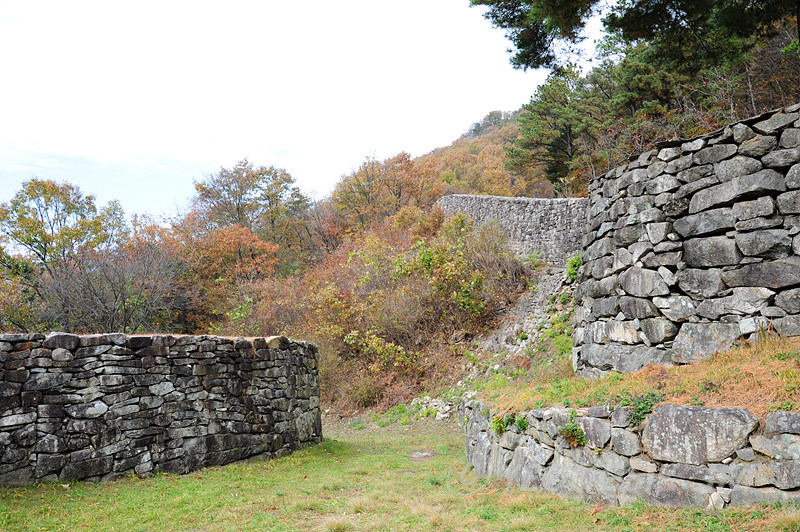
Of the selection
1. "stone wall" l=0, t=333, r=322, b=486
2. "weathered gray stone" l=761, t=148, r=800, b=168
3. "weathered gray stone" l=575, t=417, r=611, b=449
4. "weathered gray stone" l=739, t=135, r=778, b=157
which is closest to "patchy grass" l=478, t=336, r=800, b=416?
"weathered gray stone" l=575, t=417, r=611, b=449

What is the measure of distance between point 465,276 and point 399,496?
34.7 ft

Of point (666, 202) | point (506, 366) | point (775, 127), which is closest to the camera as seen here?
point (775, 127)

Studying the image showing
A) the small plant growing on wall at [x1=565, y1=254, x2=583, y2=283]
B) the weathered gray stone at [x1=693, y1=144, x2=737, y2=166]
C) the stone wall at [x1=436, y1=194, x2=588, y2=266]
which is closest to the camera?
the weathered gray stone at [x1=693, y1=144, x2=737, y2=166]

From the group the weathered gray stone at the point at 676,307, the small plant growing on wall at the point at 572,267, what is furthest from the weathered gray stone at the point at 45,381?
the small plant growing on wall at the point at 572,267

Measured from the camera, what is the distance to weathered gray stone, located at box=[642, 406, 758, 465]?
3895mm

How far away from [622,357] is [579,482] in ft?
6.07

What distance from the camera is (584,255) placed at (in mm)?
7496

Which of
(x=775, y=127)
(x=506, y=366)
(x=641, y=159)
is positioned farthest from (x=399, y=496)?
(x=506, y=366)

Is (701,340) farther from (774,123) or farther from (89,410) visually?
(89,410)

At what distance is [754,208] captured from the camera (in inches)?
208

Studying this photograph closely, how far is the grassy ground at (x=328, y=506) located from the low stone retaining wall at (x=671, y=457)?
155 millimetres

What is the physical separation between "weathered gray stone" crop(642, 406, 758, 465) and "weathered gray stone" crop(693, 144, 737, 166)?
299 cm

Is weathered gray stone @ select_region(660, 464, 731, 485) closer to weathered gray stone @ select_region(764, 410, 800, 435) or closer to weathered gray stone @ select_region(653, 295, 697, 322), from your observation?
weathered gray stone @ select_region(764, 410, 800, 435)

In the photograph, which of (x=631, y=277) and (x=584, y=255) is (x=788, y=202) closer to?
(x=631, y=277)
